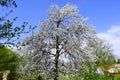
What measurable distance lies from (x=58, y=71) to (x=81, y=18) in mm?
4437

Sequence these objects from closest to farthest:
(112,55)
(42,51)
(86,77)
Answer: (86,77)
(42,51)
(112,55)

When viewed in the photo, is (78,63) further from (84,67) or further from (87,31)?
(87,31)

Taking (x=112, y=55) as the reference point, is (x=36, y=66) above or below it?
below

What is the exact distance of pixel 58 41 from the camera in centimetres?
2231

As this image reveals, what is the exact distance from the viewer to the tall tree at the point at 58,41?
72.5ft

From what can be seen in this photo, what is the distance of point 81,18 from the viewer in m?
23.6

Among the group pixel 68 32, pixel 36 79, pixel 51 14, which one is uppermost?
pixel 51 14

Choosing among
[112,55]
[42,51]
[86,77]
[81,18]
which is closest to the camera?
[86,77]

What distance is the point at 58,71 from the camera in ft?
73.3

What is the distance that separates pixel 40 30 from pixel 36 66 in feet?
8.66

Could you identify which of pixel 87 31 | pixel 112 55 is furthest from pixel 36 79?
pixel 112 55

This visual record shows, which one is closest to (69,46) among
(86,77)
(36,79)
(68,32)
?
(68,32)

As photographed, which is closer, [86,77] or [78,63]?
[86,77]

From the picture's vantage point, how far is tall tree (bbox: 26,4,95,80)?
2211 centimetres
